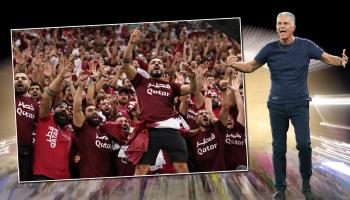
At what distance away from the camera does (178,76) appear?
538 cm

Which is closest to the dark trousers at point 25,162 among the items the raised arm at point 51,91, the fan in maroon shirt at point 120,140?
the raised arm at point 51,91

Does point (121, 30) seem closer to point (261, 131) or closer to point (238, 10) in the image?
point (238, 10)

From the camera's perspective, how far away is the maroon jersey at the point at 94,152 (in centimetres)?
539

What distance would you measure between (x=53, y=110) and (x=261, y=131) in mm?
2072

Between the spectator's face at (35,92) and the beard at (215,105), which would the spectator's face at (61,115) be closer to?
the spectator's face at (35,92)

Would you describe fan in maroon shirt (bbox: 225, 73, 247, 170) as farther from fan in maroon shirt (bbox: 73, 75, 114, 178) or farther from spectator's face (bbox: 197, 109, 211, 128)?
fan in maroon shirt (bbox: 73, 75, 114, 178)

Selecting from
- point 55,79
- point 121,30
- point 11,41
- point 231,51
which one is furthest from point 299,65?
point 11,41

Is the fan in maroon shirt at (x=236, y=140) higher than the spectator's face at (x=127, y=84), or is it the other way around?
the spectator's face at (x=127, y=84)

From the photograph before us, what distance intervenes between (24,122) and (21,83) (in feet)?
1.27

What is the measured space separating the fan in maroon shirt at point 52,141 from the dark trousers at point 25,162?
0.16 ft

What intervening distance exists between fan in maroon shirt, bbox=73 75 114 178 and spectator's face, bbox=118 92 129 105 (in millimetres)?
265

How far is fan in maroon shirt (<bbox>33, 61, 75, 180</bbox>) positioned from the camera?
538cm

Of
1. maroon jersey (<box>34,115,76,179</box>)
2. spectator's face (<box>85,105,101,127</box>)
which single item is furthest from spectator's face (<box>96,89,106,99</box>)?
maroon jersey (<box>34,115,76,179</box>)

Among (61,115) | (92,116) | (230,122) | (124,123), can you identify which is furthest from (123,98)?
(230,122)
